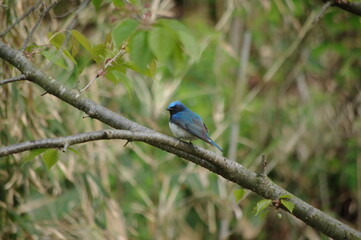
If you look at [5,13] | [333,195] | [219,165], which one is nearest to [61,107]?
[5,13]

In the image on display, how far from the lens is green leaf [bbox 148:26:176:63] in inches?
69.4

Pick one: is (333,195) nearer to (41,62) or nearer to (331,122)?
(331,122)

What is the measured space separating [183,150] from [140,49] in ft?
2.58

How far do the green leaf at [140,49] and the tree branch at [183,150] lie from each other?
0.60 meters

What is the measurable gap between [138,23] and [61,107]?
312 cm

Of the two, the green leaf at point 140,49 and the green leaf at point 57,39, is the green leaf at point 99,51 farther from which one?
the green leaf at point 140,49

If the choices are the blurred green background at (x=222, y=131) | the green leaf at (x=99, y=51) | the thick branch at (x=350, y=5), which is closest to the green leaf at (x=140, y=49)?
the green leaf at (x=99, y=51)

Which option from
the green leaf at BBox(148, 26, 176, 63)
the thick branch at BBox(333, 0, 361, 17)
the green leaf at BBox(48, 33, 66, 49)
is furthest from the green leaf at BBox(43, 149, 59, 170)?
the thick branch at BBox(333, 0, 361, 17)

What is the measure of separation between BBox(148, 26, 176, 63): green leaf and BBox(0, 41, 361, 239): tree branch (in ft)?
2.19

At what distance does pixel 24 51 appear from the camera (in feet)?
8.20

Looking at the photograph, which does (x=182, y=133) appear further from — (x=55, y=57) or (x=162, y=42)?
(x=162, y=42)

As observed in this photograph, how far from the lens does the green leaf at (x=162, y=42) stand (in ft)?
5.78

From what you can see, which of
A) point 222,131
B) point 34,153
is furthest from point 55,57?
point 222,131

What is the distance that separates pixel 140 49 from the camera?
6.04 feet
